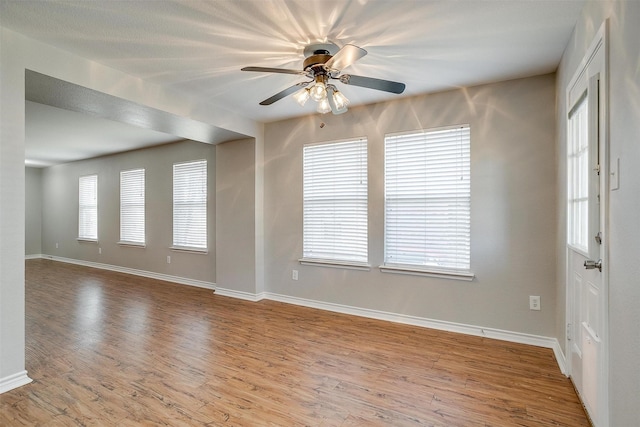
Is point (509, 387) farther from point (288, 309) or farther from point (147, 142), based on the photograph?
point (147, 142)

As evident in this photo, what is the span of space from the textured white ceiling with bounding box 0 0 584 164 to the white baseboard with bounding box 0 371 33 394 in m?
2.42

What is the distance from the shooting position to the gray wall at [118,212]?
550 cm

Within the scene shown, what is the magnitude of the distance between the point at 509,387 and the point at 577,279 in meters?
0.89

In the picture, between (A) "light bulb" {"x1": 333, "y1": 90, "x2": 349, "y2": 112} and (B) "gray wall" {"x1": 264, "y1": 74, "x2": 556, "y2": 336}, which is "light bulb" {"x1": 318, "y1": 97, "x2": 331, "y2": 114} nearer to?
(A) "light bulb" {"x1": 333, "y1": 90, "x2": 349, "y2": 112}

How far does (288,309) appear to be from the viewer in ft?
13.6

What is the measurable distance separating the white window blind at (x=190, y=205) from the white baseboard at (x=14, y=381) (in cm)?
315

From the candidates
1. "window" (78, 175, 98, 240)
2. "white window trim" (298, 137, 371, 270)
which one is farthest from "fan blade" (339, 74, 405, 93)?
"window" (78, 175, 98, 240)

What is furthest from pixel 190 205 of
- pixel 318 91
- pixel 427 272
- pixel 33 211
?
pixel 33 211

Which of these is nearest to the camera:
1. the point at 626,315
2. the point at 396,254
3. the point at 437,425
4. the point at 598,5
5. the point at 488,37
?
the point at 626,315

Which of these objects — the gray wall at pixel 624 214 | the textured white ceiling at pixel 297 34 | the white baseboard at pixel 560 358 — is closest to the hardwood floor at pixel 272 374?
the white baseboard at pixel 560 358

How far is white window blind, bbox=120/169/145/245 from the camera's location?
20.8ft

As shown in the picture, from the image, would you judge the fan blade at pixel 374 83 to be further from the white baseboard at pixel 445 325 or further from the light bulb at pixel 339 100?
the white baseboard at pixel 445 325

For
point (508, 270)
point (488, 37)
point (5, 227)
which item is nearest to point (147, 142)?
point (5, 227)

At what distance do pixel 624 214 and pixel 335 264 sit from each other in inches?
115
